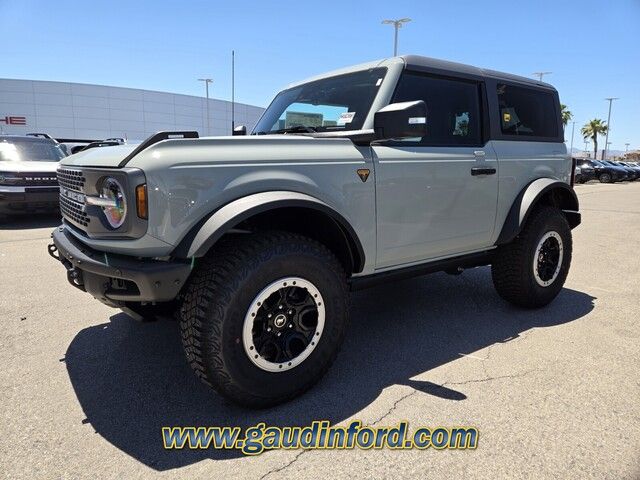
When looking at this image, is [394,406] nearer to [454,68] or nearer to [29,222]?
[454,68]

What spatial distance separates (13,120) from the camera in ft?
149

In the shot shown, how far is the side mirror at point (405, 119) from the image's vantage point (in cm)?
261

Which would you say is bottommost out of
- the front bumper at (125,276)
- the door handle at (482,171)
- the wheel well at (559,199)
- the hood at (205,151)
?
the front bumper at (125,276)

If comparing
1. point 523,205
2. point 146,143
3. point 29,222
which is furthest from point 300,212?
point 29,222

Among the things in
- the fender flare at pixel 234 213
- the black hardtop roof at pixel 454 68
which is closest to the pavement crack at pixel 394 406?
the fender flare at pixel 234 213

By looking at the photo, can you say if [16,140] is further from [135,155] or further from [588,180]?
[588,180]

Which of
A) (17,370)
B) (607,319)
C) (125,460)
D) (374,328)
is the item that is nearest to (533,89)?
(607,319)

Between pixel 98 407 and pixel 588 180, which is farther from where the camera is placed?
pixel 588 180

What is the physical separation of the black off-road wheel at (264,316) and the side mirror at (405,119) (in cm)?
81

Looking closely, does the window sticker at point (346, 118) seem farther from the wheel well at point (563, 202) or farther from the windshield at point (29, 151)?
the windshield at point (29, 151)

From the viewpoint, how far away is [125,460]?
2094mm

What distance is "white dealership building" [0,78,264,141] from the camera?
151 feet

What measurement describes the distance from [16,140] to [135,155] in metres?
9.15

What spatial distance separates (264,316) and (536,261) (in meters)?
2.70
